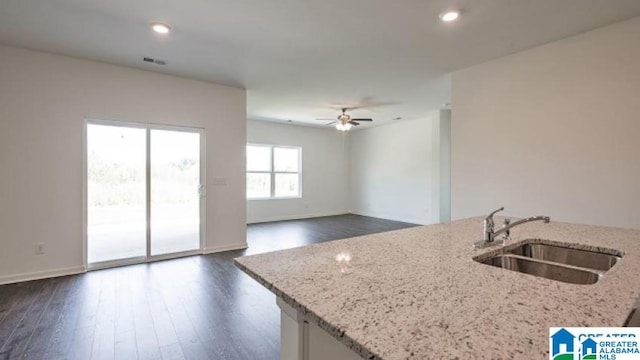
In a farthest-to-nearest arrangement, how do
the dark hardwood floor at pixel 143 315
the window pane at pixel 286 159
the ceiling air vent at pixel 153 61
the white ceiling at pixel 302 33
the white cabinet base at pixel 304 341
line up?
the window pane at pixel 286 159 → the ceiling air vent at pixel 153 61 → the white ceiling at pixel 302 33 → the dark hardwood floor at pixel 143 315 → the white cabinet base at pixel 304 341

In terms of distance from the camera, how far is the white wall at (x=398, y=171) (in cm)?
720

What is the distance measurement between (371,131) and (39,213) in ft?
24.5

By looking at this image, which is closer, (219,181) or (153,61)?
(153,61)

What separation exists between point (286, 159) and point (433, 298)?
7795mm

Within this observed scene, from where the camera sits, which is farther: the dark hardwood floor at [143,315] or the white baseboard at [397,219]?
the white baseboard at [397,219]

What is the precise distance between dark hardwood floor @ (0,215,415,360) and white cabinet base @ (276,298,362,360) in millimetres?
1271

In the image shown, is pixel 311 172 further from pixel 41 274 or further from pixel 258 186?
pixel 41 274

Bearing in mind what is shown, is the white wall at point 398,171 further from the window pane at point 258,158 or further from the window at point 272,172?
the window pane at point 258,158

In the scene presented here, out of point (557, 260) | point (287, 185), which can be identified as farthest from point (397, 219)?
point (557, 260)

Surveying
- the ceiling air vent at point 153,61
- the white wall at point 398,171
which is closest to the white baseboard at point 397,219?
the white wall at point 398,171

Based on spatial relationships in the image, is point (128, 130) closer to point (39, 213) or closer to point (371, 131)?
point (39, 213)

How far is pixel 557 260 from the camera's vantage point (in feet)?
5.42

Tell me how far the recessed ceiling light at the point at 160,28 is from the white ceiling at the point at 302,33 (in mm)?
66

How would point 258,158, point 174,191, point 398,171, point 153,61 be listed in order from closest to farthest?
point 153,61
point 174,191
point 258,158
point 398,171
